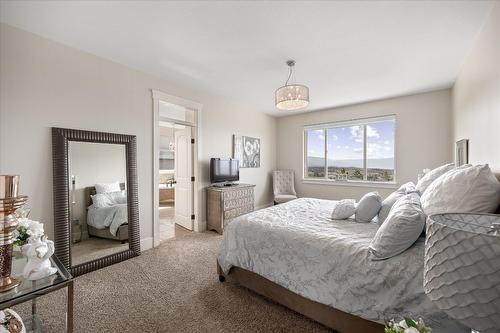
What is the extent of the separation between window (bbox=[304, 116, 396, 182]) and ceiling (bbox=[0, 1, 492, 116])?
4.73 ft

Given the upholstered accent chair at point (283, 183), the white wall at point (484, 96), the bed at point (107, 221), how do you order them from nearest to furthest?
the white wall at point (484, 96)
the bed at point (107, 221)
the upholstered accent chair at point (283, 183)

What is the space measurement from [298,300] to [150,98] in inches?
131

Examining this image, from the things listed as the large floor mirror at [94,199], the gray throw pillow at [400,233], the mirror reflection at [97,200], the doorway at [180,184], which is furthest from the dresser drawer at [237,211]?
the gray throw pillow at [400,233]

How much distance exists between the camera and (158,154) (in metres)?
3.38

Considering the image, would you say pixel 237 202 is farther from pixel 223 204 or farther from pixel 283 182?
pixel 283 182

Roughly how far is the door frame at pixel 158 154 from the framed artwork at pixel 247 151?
102 centimetres

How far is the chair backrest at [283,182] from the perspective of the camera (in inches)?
224

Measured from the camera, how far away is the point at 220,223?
3.94 metres

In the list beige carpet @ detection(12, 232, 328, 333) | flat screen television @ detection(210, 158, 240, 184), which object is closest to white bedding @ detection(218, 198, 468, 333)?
beige carpet @ detection(12, 232, 328, 333)

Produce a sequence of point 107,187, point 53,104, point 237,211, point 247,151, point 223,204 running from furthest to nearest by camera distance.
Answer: point 247,151 < point 237,211 < point 223,204 < point 107,187 < point 53,104

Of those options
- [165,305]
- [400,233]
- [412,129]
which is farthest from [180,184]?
[412,129]

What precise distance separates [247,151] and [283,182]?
1.39 m

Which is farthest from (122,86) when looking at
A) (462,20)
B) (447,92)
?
(447,92)

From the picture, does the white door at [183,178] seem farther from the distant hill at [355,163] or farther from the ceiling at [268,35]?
the distant hill at [355,163]
